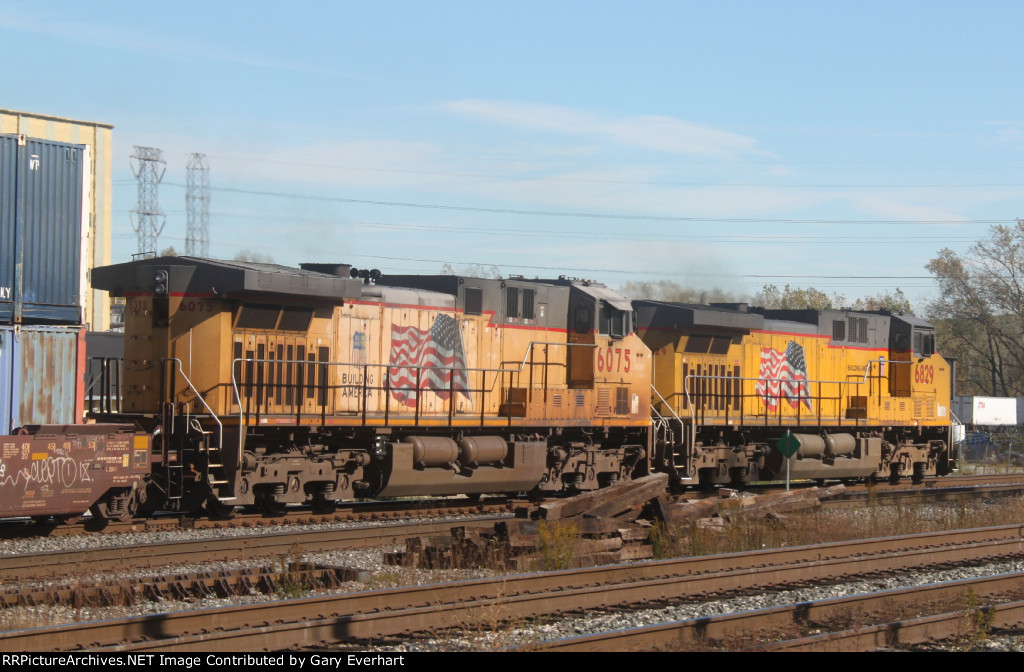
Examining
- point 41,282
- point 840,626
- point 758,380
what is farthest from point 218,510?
point 758,380

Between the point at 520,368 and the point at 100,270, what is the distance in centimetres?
689

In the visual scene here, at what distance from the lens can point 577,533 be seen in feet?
39.6

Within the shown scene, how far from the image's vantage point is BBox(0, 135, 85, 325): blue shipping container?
51.7 ft

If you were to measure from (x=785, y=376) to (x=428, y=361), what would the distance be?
9.80m

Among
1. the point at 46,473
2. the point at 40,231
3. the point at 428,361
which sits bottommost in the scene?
the point at 46,473

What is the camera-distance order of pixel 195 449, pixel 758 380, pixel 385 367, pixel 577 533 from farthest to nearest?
pixel 758 380, pixel 385 367, pixel 195 449, pixel 577 533

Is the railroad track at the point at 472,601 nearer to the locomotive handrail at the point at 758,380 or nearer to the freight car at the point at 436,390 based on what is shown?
the freight car at the point at 436,390

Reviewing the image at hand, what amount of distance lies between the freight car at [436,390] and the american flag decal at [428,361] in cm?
3

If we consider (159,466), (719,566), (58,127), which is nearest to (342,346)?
(159,466)

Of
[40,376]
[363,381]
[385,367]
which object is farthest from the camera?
[385,367]

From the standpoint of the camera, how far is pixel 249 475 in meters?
15.0

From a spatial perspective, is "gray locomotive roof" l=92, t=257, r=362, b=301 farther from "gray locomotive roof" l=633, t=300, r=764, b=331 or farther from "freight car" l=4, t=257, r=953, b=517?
"gray locomotive roof" l=633, t=300, r=764, b=331

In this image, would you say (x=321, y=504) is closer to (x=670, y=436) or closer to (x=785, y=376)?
(x=670, y=436)

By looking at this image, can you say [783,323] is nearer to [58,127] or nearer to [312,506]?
[312,506]
